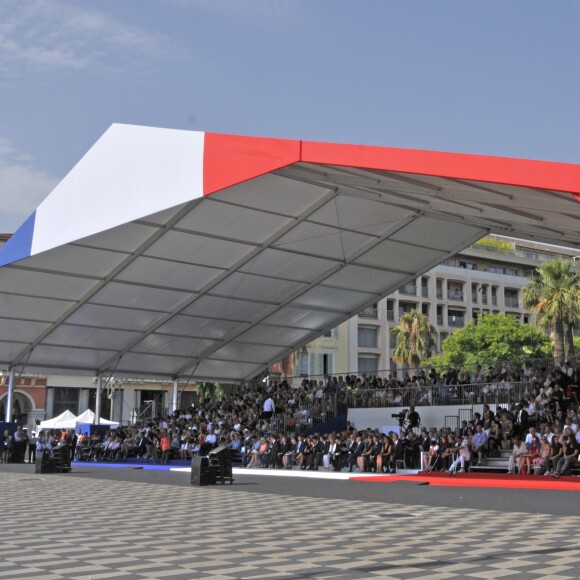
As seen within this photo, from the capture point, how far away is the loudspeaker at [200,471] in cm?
1797

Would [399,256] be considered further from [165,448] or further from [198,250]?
[165,448]

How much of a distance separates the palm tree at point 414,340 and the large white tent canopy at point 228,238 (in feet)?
85.2

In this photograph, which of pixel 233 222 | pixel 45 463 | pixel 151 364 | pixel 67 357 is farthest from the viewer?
pixel 151 364

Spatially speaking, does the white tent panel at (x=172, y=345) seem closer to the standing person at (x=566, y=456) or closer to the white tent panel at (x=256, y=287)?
the white tent panel at (x=256, y=287)

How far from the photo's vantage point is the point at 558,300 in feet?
143

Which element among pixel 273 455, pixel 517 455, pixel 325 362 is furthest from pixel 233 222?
pixel 325 362

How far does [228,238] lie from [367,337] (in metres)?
43.9

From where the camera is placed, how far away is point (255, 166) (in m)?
16.3

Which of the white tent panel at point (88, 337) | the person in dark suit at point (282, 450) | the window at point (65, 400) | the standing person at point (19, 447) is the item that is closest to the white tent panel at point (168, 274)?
the white tent panel at point (88, 337)

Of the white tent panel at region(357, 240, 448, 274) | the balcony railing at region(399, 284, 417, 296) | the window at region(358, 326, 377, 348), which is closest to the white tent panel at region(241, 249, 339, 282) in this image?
the white tent panel at region(357, 240, 448, 274)

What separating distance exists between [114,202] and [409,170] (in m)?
8.34

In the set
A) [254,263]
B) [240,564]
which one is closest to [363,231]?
[254,263]

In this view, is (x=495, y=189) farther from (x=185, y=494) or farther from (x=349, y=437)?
(x=349, y=437)

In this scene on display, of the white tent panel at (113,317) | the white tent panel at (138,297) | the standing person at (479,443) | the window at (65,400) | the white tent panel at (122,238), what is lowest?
the standing person at (479,443)
